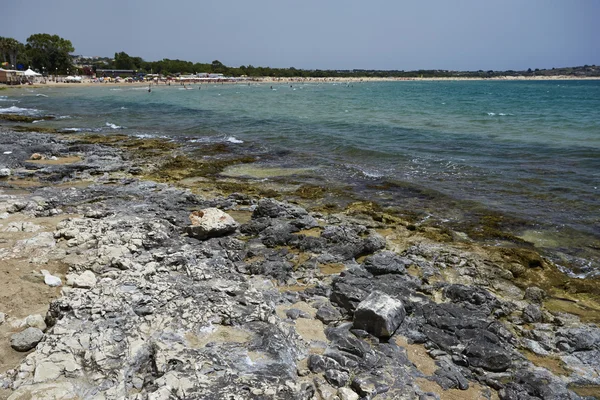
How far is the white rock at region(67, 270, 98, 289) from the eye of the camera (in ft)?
21.9

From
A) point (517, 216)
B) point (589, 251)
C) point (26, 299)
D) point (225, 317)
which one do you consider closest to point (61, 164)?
point (26, 299)

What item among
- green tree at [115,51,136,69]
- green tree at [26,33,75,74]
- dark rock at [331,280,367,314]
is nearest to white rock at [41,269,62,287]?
dark rock at [331,280,367,314]

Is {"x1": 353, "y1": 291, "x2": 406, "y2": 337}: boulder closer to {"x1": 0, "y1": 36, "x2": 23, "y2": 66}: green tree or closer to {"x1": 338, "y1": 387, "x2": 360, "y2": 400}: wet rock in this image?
{"x1": 338, "y1": 387, "x2": 360, "y2": 400}: wet rock

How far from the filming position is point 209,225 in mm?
9258

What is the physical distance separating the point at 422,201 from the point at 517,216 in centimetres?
281

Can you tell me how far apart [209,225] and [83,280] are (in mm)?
3034

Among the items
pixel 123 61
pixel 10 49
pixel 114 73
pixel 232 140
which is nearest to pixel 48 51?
pixel 10 49

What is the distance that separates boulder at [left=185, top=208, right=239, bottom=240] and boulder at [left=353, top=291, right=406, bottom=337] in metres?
4.25

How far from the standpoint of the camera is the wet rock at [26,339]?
514 centimetres

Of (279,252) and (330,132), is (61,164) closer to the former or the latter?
(279,252)

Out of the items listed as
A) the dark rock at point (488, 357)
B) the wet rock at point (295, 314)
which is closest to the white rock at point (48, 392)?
the wet rock at point (295, 314)

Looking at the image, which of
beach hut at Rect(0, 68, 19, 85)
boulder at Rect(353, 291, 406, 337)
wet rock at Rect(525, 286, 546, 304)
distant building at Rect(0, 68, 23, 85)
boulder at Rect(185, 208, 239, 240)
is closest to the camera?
boulder at Rect(353, 291, 406, 337)

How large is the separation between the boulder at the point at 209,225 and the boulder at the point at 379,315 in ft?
13.9

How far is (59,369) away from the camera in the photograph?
15.1 feet
